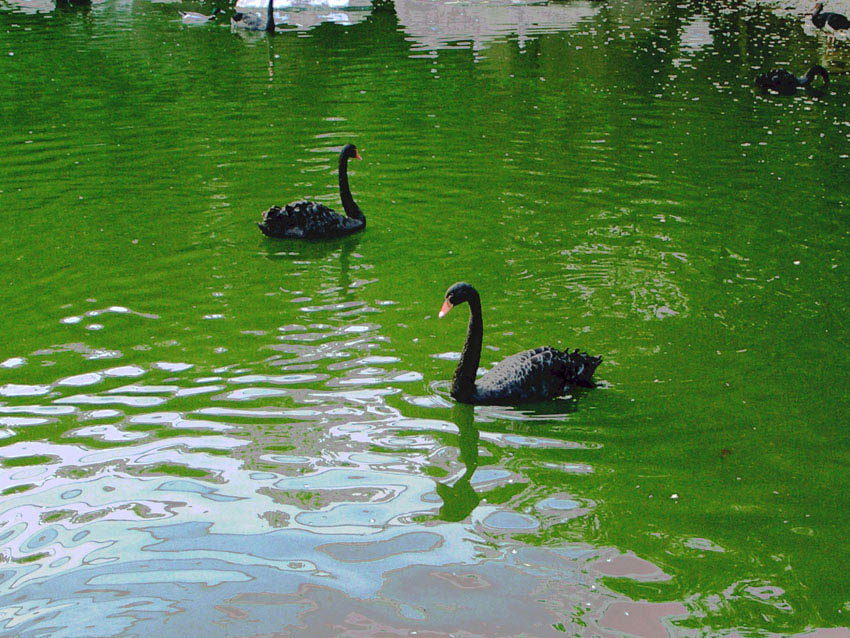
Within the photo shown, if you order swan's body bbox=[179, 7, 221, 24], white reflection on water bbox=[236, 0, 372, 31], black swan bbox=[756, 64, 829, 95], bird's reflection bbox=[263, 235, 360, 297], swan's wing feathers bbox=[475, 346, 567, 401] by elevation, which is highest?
white reflection on water bbox=[236, 0, 372, 31]

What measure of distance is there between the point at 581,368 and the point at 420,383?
1220 millimetres

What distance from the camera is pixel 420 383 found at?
7.00 meters

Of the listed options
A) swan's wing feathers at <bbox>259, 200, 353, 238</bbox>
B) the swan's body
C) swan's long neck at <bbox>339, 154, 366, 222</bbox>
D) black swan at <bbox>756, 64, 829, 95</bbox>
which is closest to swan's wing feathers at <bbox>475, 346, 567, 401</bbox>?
swan's wing feathers at <bbox>259, 200, 353, 238</bbox>

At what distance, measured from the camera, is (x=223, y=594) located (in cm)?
482

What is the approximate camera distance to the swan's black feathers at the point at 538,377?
6484mm

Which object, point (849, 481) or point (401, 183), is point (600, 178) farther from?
point (849, 481)

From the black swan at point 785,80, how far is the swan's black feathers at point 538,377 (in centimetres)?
1350

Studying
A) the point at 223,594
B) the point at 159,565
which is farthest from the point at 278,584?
the point at 159,565

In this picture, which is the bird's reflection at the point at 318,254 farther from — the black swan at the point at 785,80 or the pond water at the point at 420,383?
the black swan at the point at 785,80

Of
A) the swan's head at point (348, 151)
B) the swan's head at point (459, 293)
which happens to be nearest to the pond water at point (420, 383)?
the swan's head at point (459, 293)

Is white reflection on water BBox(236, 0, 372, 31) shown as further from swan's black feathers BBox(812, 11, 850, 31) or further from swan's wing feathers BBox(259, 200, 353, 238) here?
swan's wing feathers BBox(259, 200, 353, 238)

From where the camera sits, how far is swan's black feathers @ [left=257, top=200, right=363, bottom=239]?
9.94 m

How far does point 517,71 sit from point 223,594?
713 inches

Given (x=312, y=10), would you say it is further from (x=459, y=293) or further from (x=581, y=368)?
(x=581, y=368)
